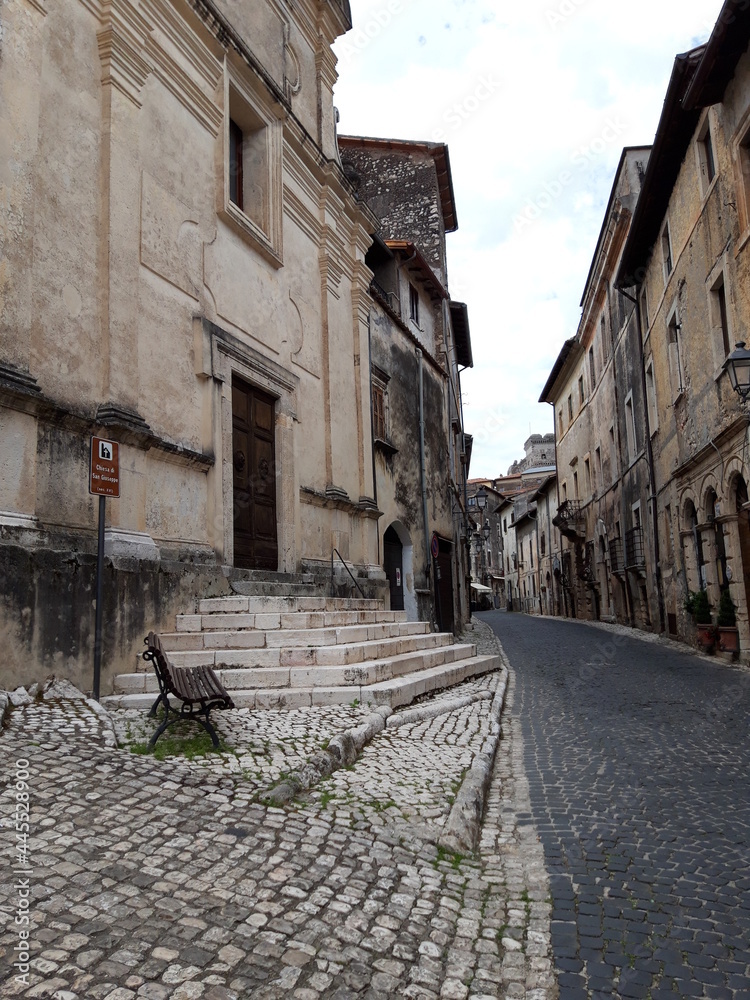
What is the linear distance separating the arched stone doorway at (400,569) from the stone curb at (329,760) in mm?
10544

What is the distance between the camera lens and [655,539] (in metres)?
18.9

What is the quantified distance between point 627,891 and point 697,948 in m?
0.50

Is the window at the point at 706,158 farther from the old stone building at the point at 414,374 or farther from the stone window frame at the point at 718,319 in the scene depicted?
the old stone building at the point at 414,374

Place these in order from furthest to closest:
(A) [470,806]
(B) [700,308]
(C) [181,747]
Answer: (B) [700,308] → (C) [181,747] → (A) [470,806]

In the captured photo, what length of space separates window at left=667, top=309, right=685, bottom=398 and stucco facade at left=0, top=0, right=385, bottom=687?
6914 mm

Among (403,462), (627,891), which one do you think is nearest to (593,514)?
(403,462)

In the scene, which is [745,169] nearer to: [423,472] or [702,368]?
[702,368]

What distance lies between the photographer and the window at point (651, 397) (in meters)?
18.4

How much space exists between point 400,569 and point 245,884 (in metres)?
13.6

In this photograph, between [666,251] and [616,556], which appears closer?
[666,251]

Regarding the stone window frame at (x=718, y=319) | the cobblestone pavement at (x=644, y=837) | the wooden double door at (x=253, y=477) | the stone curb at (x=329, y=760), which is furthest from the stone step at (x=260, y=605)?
the stone window frame at (x=718, y=319)

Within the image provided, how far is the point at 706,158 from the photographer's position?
13.4 meters

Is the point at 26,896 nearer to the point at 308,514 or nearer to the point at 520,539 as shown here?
the point at 308,514

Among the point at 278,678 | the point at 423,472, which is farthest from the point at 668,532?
the point at 278,678
